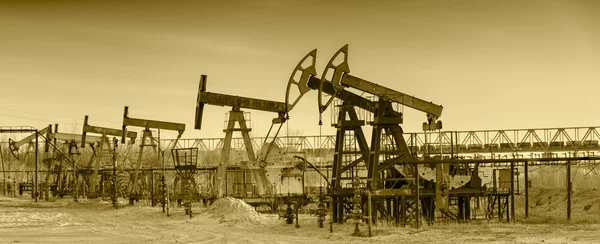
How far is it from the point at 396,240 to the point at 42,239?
33.4ft

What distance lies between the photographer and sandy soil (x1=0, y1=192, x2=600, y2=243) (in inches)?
902

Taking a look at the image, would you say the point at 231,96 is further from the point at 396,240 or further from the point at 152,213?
the point at 396,240

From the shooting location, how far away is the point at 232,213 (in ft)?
98.9

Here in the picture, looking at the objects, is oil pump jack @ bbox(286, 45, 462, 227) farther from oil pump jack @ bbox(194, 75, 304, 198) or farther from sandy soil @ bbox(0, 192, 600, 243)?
oil pump jack @ bbox(194, 75, 304, 198)

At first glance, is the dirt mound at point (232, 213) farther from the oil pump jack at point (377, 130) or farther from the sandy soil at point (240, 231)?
the oil pump jack at point (377, 130)

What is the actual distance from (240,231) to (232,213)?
3393 mm

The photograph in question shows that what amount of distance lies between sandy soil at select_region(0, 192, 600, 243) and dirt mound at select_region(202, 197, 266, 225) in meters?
0.06

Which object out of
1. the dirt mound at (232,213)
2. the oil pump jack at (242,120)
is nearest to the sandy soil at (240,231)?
the dirt mound at (232,213)

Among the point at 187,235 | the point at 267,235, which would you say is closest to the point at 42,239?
the point at 187,235

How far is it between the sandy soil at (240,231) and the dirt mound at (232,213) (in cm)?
6

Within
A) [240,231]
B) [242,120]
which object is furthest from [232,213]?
[242,120]

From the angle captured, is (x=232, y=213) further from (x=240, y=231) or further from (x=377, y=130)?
(x=377, y=130)

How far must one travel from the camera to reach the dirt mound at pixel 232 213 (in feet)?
96.1

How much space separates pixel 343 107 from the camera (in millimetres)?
28266
